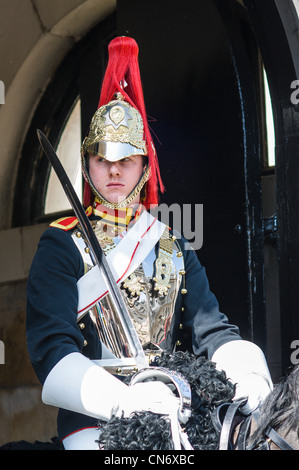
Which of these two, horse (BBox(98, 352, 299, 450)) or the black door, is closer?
horse (BBox(98, 352, 299, 450))

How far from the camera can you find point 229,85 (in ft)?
14.4

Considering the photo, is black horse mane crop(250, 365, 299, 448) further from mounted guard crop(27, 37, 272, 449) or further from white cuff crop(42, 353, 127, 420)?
white cuff crop(42, 353, 127, 420)

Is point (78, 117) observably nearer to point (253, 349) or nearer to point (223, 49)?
point (223, 49)

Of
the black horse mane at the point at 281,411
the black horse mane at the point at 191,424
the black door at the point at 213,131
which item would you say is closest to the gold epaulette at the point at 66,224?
the black horse mane at the point at 191,424

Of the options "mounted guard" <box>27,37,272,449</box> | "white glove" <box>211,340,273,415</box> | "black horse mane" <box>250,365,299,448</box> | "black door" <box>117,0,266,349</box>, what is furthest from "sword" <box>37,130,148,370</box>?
"black door" <box>117,0,266,349</box>

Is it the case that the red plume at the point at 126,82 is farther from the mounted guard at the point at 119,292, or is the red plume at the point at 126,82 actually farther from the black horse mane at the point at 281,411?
the black horse mane at the point at 281,411

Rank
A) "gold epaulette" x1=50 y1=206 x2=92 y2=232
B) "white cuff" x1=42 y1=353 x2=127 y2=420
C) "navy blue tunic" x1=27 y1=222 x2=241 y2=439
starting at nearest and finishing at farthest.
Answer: "white cuff" x1=42 y1=353 x2=127 y2=420 → "navy blue tunic" x1=27 y1=222 x2=241 y2=439 → "gold epaulette" x1=50 y1=206 x2=92 y2=232

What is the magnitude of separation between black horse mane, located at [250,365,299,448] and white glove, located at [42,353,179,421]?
25 centimetres

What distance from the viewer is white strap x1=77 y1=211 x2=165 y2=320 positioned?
291 cm

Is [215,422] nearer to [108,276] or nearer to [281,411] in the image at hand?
[281,411]

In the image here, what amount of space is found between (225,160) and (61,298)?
169cm

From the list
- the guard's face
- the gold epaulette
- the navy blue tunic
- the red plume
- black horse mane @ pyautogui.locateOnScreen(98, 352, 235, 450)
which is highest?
the red plume

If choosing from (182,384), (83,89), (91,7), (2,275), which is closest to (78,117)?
(83,89)

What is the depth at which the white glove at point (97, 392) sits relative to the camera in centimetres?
238
